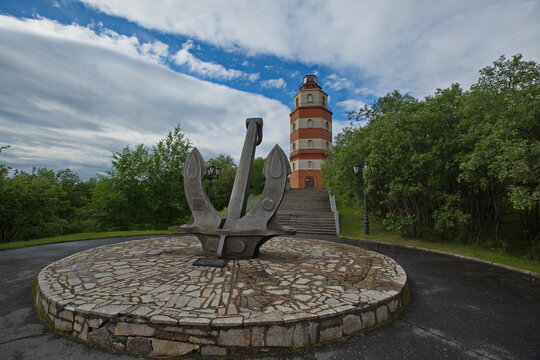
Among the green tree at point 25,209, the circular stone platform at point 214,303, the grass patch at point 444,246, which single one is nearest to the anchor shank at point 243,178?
the circular stone platform at point 214,303

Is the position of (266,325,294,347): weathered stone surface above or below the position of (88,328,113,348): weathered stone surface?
above

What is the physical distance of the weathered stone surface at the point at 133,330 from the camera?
9.20ft

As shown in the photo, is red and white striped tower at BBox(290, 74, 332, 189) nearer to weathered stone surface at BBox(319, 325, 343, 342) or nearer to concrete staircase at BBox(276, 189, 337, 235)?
concrete staircase at BBox(276, 189, 337, 235)

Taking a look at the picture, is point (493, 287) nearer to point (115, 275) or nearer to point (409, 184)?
point (409, 184)

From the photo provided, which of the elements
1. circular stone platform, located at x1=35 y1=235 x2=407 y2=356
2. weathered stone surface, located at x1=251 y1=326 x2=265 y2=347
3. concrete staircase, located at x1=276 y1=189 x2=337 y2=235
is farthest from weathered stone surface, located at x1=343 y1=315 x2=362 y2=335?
concrete staircase, located at x1=276 y1=189 x2=337 y2=235

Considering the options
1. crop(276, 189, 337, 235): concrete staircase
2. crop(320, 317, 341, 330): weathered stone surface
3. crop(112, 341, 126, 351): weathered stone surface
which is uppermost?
crop(276, 189, 337, 235): concrete staircase

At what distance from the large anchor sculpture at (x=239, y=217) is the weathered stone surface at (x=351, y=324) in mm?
2379

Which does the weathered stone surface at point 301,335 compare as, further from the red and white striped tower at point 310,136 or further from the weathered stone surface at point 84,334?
the red and white striped tower at point 310,136

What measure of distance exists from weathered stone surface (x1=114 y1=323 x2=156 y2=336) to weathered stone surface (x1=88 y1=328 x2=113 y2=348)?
0.11 metres

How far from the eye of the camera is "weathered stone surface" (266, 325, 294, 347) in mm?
2805

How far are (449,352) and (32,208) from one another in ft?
56.9

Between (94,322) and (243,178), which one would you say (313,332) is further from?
(243,178)

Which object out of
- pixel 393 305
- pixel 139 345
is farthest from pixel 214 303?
pixel 393 305

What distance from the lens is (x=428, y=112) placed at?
946 centimetres
